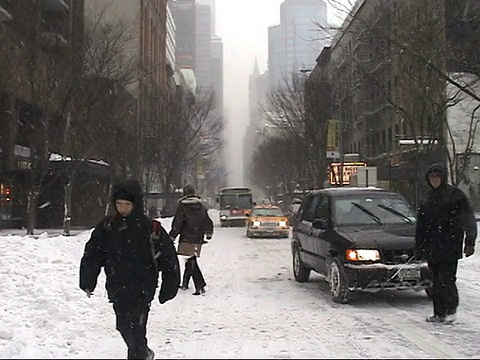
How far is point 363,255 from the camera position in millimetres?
9617

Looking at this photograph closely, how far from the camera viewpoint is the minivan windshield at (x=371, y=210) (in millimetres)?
10805

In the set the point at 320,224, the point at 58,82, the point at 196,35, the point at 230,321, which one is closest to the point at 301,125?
the point at 58,82

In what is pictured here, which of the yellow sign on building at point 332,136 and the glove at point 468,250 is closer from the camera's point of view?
the glove at point 468,250

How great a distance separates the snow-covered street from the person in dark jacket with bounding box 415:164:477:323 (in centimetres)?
37

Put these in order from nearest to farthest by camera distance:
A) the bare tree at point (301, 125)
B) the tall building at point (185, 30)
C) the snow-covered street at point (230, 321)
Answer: the snow-covered street at point (230, 321) < the bare tree at point (301, 125) < the tall building at point (185, 30)

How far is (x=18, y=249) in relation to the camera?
1145 centimetres

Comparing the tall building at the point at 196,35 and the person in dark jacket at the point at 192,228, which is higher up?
the tall building at the point at 196,35

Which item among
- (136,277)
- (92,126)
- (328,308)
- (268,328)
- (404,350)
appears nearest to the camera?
(136,277)

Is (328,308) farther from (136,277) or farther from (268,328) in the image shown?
(136,277)

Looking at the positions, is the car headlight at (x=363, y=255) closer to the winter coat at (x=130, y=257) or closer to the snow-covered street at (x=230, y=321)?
the snow-covered street at (x=230, y=321)

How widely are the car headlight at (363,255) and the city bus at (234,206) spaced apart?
32.2 m

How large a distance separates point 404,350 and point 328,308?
2887mm

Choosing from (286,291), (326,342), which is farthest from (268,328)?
(286,291)

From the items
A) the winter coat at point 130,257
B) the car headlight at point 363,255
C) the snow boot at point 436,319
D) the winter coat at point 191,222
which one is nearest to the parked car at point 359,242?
the car headlight at point 363,255
